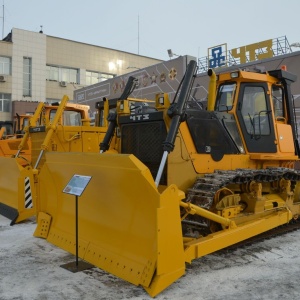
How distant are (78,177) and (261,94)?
134 inches

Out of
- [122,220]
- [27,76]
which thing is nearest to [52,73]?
[27,76]

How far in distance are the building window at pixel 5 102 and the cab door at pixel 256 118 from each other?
27.2m

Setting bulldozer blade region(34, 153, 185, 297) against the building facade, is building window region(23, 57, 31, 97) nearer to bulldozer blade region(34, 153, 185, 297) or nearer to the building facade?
the building facade

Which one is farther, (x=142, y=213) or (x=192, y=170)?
(x=192, y=170)

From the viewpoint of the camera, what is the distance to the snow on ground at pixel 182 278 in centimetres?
387

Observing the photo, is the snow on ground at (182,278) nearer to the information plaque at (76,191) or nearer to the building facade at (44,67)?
the information plaque at (76,191)

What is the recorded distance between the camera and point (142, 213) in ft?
13.3

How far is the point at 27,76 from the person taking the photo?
1216 inches

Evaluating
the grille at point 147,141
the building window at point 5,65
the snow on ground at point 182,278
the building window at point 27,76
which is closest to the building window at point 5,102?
the building window at point 27,76

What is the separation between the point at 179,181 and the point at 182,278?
4.50 ft

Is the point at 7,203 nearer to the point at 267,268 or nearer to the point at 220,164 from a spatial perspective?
the point at 220,164

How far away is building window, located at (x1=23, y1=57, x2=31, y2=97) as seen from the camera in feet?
101

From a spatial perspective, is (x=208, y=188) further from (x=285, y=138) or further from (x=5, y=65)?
(x=5, y=65)

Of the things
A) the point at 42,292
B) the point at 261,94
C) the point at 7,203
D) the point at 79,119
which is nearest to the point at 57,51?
the point at 79,119
